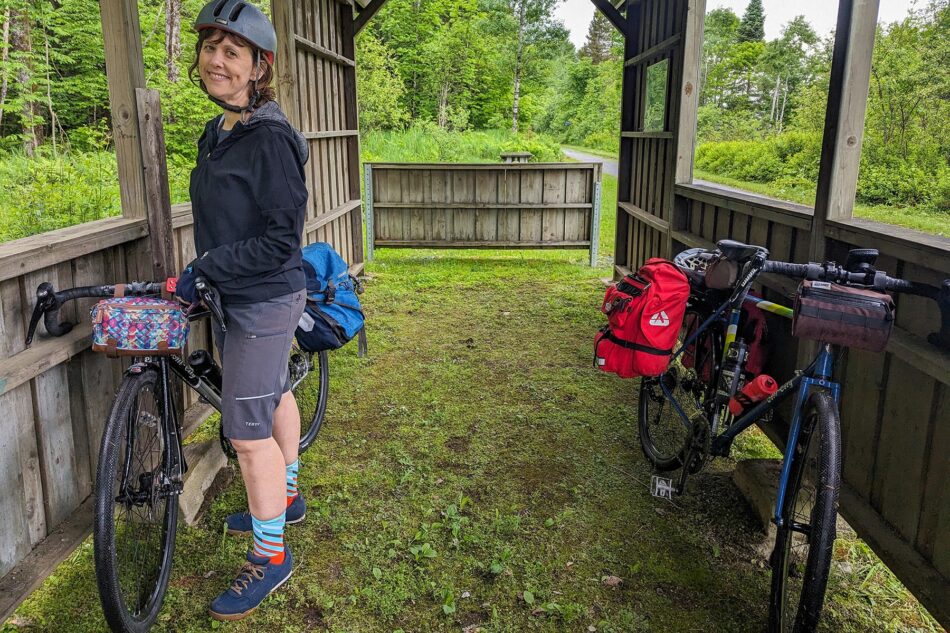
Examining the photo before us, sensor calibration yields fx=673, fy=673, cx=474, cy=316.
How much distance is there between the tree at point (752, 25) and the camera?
35594 mm

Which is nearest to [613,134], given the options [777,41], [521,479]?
[777,41]

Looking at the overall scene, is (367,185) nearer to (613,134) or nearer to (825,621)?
(825,621)

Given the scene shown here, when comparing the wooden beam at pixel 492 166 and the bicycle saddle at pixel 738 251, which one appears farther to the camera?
the wooden beam at pixel 492 166

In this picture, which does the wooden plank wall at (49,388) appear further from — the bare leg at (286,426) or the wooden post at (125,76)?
the bare leg at (286,426)

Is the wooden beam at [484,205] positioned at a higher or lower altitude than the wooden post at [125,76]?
lower

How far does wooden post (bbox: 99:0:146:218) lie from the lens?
111 inches

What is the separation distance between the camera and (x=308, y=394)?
13.9 ft

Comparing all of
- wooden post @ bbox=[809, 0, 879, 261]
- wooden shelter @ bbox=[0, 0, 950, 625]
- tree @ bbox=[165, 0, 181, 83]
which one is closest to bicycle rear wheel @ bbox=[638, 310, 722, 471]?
wooden shelter @ bbox=[0, 0, 950, 625]

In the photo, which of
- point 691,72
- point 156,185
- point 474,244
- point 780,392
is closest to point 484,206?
point 474,244

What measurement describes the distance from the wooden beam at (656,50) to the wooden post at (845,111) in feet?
9.95

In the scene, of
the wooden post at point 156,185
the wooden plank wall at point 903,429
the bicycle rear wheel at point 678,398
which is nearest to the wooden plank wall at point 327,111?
the wooden post at point 156,185

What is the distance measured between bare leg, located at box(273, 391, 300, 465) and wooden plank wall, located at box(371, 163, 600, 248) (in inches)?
267

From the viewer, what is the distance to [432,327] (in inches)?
253

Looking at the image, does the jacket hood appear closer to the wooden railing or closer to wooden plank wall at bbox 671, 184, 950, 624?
wooden plank wall at bbox 671, 184, 950, 624
